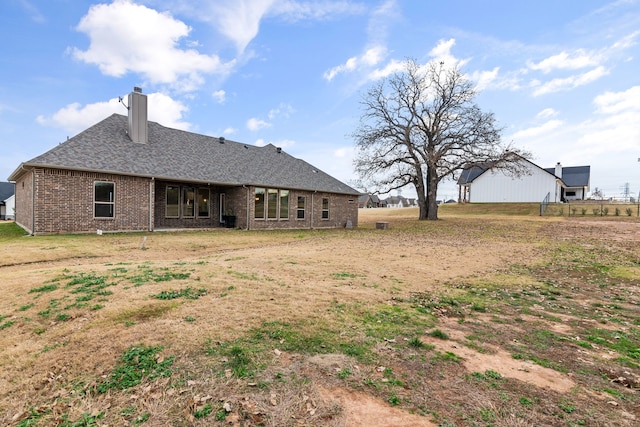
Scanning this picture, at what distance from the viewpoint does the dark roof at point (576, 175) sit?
144 feet

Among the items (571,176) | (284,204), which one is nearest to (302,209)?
(284,204)

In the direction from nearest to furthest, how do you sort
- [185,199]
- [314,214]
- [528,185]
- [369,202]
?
1. [185,199]
2. [314,214]
3. [528,185]
4. [369,202]

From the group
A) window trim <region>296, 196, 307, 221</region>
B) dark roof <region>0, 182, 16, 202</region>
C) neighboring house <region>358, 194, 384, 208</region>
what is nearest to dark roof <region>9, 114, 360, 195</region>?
window trim <region>296, 196, 307, 221</region>

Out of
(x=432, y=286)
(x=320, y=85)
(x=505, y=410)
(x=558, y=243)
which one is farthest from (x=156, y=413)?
(x=320, y=85)

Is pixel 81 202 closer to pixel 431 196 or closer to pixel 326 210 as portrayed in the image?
pixel 326 210

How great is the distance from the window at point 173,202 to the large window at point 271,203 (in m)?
4.47

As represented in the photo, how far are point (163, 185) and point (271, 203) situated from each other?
621 centimetres

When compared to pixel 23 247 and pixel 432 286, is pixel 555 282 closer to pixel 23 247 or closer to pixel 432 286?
pixel 432 286

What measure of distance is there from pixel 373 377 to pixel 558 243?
15671 mm

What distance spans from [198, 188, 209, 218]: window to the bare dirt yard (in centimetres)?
1208

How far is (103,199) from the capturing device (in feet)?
47.4

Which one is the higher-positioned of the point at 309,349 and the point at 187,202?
the point at 187,202

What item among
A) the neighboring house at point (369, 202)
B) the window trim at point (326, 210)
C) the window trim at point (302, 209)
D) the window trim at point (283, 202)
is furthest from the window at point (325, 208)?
the neighboring house at point (369, 202)

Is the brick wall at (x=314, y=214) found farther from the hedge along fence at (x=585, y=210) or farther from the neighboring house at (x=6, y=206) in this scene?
the neighboring house at (x=6, y=206)
